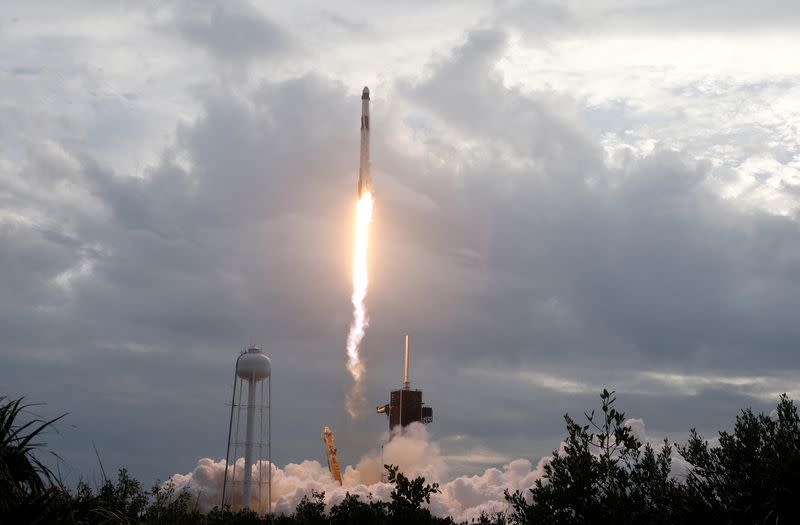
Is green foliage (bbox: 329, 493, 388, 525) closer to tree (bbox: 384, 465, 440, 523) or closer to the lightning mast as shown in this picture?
tree (bbox: 384, 465, 440, 523)

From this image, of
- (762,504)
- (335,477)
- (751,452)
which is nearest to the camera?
(762,504)

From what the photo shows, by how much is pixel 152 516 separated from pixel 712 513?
5046 centimetres

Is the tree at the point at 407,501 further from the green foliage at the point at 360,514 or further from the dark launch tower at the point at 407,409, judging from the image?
the dark launch tower at the point at 407,409

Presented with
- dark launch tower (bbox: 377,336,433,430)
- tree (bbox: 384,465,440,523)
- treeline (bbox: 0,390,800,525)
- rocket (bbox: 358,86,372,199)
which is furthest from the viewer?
dark launch tower (bbox: 377,336,433,430)

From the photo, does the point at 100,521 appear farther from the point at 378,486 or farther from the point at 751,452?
the point at 378,486

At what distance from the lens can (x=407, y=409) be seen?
508ft

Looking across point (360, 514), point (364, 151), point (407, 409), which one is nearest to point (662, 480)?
point (360, 514)

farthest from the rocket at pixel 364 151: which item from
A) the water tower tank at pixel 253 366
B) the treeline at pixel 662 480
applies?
the treeline at pixel 662 480

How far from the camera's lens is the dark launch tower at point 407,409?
507 feet

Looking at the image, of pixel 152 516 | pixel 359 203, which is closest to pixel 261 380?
pixel 359 203

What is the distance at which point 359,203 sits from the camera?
351 ft

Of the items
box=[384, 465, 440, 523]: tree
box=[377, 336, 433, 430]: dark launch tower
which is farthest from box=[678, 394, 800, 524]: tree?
box=[377, 336, 433, 430]: dark launch tower

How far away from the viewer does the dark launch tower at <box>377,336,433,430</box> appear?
15450 centimetres

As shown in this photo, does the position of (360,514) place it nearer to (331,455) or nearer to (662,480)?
(662,480)
